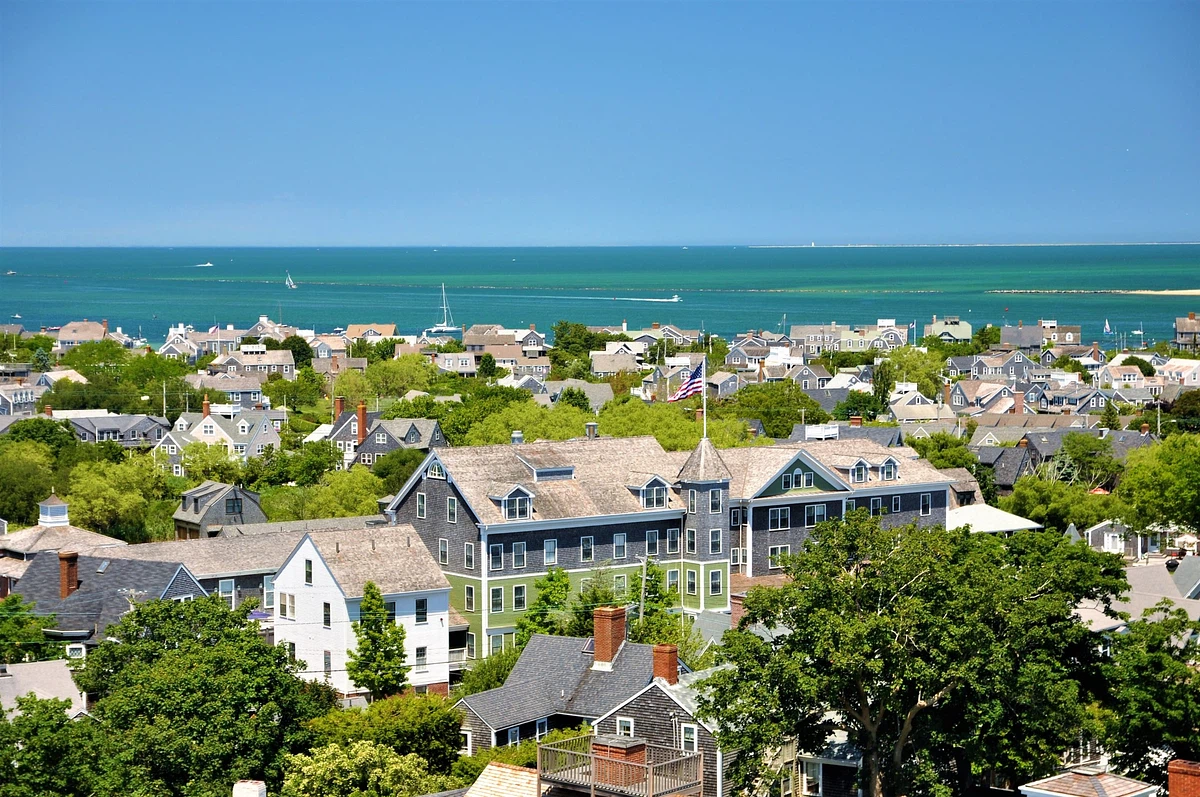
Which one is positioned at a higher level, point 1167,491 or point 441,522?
point 441,522

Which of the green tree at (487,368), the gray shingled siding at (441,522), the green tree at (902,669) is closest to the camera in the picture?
the green tree at (902,669)

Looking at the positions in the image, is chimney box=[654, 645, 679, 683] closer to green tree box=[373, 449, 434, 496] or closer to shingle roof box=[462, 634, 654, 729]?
shingle roof box=[462, 634, 654, 729]

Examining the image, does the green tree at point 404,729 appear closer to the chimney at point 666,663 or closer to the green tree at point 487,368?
the chimney at point 666,663

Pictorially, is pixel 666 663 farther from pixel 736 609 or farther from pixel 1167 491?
pixel 1167 491

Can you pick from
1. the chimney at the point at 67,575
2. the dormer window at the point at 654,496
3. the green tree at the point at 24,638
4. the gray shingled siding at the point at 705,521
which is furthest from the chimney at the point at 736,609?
the chimney at the point at 67,575

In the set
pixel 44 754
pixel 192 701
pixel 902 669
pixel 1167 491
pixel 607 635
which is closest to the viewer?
pixel 44 754

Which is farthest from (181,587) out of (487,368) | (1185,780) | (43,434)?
(487,368)

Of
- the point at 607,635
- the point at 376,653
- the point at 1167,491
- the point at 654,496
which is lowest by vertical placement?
the point at 376,653
